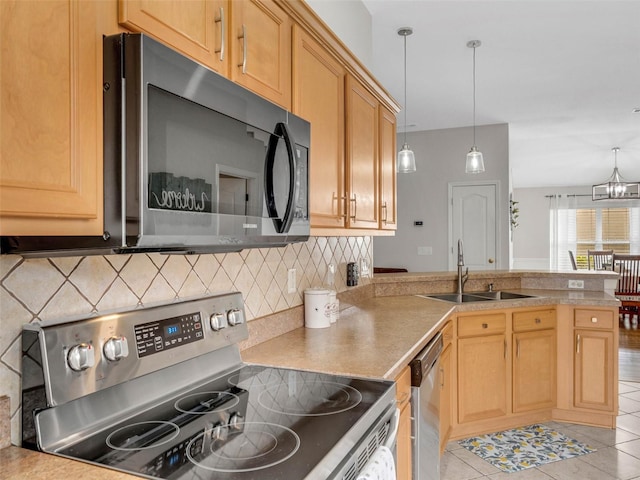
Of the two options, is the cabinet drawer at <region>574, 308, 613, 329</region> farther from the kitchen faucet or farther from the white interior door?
the white interior door

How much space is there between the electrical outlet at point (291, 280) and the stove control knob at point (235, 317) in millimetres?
528

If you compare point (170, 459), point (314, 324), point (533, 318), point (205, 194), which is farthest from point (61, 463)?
point (533, 318)

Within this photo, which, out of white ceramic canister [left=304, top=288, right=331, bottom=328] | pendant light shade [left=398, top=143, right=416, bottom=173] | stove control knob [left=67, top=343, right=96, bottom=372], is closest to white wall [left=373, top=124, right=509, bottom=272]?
pendant light shade [left=398, top=143, right=416, bottom=173]

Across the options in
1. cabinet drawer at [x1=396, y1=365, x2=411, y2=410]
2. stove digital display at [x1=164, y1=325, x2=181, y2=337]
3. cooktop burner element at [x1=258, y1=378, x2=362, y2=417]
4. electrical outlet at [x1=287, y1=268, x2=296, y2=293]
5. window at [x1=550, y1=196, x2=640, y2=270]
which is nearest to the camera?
cooktop burner element at [x1=258, y1=378, x2=362, y2=417]

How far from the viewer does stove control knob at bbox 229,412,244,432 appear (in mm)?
1107

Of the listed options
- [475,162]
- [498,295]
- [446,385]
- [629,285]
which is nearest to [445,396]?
[446,385]

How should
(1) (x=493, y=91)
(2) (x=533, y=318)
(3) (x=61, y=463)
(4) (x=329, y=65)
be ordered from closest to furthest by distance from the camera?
(3) (x=61, y=463) → (4) (x=329, y=65) → (2) (x=533, y=318) → (1) (x=493, y=91)

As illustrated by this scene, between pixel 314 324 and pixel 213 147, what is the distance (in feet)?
4.16

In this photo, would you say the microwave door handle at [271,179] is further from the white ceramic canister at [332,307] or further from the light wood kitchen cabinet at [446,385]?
the light wood kitchen cabinet at [446,385]

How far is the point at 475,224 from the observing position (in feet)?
20.0

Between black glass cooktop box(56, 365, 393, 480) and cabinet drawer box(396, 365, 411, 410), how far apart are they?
0.30 metres

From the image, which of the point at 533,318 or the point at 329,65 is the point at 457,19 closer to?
the point at 329,65

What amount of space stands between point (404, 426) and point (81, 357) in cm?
118

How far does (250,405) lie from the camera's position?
49.7 inches
